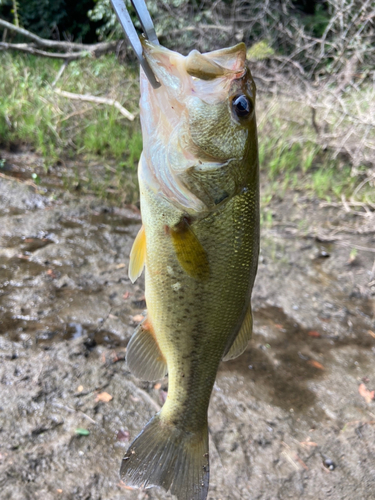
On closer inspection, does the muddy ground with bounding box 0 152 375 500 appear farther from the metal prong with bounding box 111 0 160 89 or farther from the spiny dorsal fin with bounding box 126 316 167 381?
the metal prong with bounding box 111 0 160 89

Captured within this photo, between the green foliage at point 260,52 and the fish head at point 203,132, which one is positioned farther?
the green foliage at point 260,52

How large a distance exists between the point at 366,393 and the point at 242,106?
2.71 metres

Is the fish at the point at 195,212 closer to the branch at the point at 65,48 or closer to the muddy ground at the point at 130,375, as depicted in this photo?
the muddy ground at the point at 130,375

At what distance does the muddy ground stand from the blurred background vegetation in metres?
1.44

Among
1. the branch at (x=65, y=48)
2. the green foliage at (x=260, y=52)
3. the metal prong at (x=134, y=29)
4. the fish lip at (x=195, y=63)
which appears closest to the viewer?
the metal prong at (x=134, y=29)

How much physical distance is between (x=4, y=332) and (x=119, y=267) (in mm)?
1319

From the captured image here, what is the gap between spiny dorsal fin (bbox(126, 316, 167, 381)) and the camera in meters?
1.51

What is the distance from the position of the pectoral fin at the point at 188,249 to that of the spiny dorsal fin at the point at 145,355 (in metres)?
0.36

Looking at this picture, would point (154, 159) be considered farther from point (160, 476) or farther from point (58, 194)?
point (58, 194)

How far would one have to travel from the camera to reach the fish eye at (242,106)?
1.23 meters

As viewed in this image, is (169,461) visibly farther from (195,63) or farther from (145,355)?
(195,63)

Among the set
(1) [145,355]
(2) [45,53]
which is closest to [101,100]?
(2) [45,53]

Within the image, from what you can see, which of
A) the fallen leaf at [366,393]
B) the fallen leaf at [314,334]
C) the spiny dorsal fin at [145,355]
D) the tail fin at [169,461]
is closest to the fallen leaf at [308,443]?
the fallen leaf at [366,393]

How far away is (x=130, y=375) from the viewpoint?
2.71 metres
